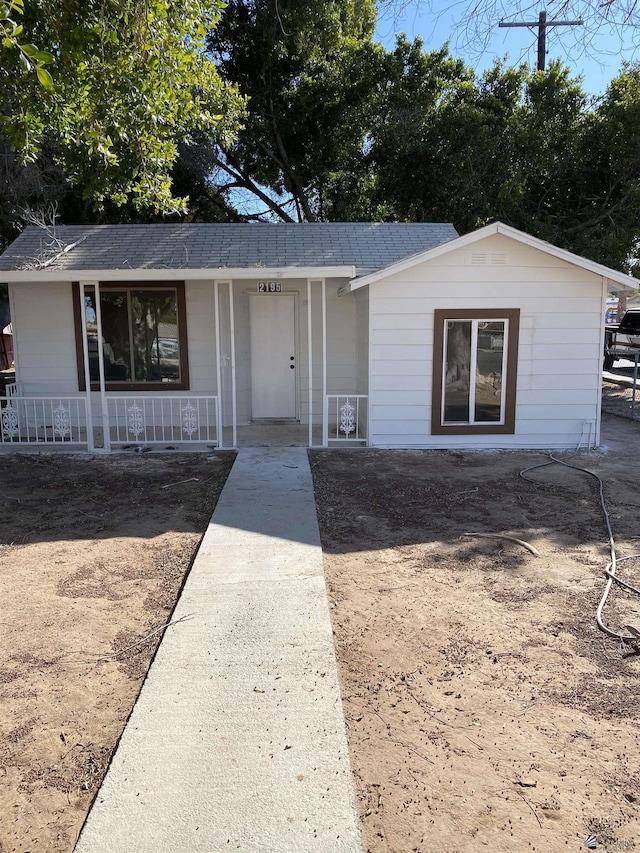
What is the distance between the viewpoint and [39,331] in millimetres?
10977

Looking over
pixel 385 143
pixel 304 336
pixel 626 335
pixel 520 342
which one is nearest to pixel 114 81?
pixel 304 336

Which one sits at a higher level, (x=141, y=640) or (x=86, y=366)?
(x=86, y=366)

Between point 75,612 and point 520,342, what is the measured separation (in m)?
7.35

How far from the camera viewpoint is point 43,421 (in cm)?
1045

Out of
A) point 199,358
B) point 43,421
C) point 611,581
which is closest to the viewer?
point 611,581

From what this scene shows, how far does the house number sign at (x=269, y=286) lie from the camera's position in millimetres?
11023

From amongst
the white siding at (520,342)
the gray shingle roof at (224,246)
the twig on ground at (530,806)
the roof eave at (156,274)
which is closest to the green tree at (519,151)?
the gray shingle roof at (224,246)

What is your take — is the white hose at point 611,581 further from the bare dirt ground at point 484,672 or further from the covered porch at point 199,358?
the covered porch at point 199,358

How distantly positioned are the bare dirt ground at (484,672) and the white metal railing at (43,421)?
16.0 ft

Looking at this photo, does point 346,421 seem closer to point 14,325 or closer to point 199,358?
point 199,358

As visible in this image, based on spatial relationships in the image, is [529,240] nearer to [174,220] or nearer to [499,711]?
[499,711]

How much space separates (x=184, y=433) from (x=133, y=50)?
18.6 ft

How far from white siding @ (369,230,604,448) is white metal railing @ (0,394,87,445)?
4549 mm

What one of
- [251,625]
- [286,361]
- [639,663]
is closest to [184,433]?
[286,361]
